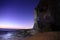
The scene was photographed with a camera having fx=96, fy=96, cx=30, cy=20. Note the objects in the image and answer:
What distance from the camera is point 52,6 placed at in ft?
15.2

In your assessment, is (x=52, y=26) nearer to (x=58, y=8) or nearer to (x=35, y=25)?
(x=58, y=8)

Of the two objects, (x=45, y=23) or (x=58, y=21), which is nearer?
(x=58, y=21)

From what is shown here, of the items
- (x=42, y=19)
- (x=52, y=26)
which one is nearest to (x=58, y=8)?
(x=52, y=26)

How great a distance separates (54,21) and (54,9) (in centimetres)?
57

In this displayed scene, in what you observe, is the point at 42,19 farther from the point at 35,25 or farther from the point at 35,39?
the point at 35,39

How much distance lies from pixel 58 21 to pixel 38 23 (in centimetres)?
150

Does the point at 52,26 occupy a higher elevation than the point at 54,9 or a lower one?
lower

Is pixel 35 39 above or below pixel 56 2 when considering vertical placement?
below

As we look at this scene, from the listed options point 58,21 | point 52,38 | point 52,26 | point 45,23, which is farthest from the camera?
point 45,23

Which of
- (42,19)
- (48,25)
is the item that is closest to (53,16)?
(48,25)

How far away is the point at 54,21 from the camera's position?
4.56 m

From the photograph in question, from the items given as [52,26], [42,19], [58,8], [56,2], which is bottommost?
[52,26]

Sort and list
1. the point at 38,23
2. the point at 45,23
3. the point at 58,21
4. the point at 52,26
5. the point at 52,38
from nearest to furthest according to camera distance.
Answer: the point at 52,38 → the point at 58,21 → the point at 52,26 → the point at 45,23 → the point at 38,23

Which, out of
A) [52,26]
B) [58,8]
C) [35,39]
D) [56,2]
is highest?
[56,2]
